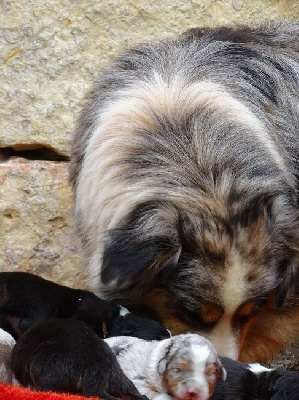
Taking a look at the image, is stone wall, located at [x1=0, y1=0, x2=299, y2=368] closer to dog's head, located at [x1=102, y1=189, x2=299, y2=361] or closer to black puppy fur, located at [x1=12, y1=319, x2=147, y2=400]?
dog's head, located at [x1=102, y1=189, x2=299, y2=361]

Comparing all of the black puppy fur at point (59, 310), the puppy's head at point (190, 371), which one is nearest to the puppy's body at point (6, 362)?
the black puppy fur at point (59, 310)

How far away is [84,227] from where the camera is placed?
4.38m

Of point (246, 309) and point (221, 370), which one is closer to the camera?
point (221, 370)

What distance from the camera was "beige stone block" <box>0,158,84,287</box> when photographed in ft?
17.2

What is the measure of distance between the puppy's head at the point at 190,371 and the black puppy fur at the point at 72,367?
0.11 metres

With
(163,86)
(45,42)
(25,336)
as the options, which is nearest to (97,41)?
(45,42)

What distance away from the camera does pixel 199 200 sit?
3873 millimetres

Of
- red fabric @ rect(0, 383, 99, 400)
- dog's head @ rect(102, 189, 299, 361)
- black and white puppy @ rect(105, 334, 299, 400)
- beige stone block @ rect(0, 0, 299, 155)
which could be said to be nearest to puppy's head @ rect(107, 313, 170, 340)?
dog's head @ rect(102, 189, 299, 361)

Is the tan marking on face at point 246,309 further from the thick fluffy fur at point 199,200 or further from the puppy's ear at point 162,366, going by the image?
the puppy's ear at point 162,366

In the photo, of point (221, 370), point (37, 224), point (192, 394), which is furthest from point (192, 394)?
point (37, 224)

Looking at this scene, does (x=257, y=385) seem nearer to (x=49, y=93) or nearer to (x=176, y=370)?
(x=176, y=370)

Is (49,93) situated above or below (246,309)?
above

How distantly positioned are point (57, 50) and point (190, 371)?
2645 mm

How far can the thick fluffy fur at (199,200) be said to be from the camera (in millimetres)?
3838
